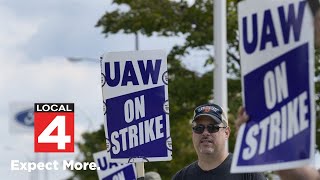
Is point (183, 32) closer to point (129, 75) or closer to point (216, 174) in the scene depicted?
point (129, 75)

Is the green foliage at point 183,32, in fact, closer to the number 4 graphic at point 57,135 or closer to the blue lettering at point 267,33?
the number 4 graphic at point 57,135

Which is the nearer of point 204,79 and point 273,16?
point 273,16

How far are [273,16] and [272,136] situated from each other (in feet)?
1.53

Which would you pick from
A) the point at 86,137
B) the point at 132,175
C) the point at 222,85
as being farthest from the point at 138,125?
the point at 86,137

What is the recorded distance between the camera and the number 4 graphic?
12.3 meters

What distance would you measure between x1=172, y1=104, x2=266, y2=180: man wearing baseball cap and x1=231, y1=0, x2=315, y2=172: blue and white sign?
7.76ft

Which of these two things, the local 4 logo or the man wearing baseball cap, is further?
the local 4 logo

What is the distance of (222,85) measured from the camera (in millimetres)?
14133

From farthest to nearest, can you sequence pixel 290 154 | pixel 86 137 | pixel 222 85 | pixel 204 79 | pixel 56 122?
pixel 86 137, pixel 204 79, pixel 222 85, pixel 56 122, pixel 290 154

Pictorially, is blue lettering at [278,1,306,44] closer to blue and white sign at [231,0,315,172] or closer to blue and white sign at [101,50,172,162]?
blue and white sign at [231,0,315,172]

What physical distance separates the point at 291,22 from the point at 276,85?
0.82 feet

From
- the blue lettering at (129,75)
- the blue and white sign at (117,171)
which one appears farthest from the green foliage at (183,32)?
the blue lettering at (129,75)

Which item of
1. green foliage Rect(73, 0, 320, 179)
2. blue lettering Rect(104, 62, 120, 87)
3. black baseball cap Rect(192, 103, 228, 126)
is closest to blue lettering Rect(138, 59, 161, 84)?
blue lettering Rect(104, 62, 120, 87)

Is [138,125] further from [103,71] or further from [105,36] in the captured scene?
[105,36]
